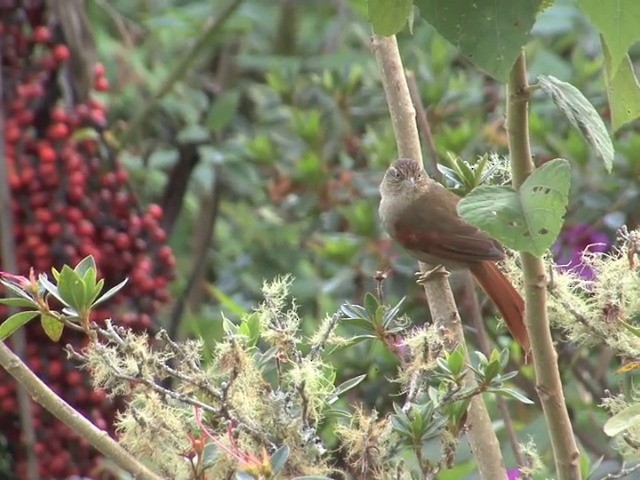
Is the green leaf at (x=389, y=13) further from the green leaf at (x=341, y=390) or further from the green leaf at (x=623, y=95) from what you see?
the green leaf at (x=341, y=390)

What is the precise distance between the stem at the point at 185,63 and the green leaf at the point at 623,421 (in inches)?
86.3

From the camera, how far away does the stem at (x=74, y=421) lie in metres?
0.88

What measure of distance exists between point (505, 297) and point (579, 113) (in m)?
0.87

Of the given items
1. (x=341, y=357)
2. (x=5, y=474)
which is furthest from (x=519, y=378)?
(x=5, y=474)

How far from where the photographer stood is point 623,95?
96cm

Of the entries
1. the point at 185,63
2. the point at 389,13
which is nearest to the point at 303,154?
the point at 185,63

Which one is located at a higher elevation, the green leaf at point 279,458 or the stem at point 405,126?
the stem at point 405,126

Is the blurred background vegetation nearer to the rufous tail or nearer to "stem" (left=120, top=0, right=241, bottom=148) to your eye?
"stem" (left=120, top=0, right=241, bottom=148)

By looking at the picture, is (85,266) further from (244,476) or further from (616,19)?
(616,19)

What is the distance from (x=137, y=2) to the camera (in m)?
4.23

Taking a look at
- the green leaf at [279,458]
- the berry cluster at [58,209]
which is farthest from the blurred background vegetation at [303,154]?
the green leaf at [279,458]

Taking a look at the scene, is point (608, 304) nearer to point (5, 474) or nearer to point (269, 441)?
point (269, 441)

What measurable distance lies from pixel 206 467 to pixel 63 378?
144 centimetres

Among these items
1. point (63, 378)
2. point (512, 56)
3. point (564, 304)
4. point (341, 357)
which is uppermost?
point (512, 56)
